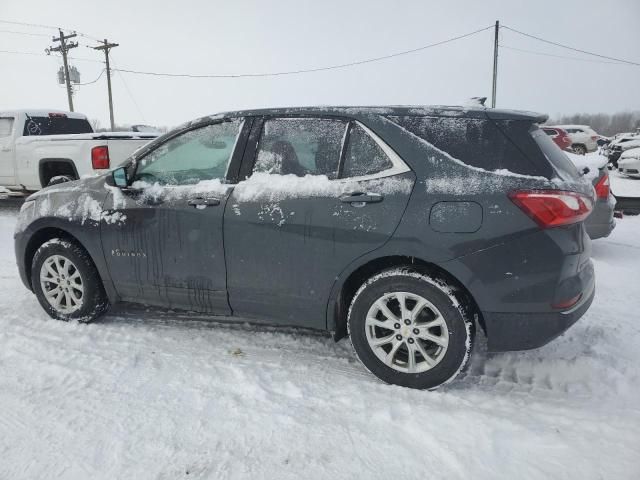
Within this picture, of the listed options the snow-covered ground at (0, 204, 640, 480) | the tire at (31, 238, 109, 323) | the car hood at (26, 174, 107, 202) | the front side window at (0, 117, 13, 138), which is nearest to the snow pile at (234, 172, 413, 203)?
the snow-covered ground at (0, 204, 640, 480)

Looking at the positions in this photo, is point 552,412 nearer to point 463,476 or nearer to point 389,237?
point 463,476

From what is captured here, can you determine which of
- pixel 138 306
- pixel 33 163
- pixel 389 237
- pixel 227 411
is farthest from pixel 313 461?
pixel 33 163

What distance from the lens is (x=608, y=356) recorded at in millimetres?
3184

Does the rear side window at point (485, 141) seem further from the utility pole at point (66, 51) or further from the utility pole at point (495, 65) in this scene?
the utility pole at point (66, 51)

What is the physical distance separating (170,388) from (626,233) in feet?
22.5

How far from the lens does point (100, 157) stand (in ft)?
23.5

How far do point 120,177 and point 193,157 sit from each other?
0.60 metres

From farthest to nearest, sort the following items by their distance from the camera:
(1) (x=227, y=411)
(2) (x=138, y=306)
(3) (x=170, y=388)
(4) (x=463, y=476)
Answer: (2) (x=138, y=306) < (3) (x=170, y=388) < (1) (x=227, y=411) < (4) (x=463, y=476)

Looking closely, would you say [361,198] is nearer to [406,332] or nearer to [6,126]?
[406,332]

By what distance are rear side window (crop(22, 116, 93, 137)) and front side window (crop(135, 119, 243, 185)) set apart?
7.30 m

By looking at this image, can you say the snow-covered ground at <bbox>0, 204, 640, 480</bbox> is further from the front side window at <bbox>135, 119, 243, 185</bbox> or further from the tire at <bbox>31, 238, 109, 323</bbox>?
the front side window at <bbox>135, 119, 243, 185</bbox>

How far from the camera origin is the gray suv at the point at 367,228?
8.46ft

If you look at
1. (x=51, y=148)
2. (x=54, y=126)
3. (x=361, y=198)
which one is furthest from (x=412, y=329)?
(x=54, y=126)

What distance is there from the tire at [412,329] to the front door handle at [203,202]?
117cm
